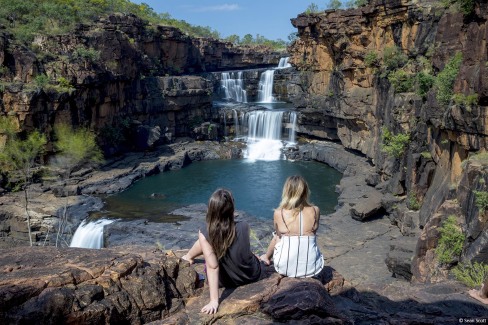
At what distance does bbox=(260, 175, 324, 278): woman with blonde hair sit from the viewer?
5.38m

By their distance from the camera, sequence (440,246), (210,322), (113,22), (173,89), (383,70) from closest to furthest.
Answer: (210,322) → (440,246) → (383,70) → (113,22) → (173,89)

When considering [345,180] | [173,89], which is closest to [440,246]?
[345,180]

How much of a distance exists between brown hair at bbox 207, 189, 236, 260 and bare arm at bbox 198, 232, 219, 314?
0.24 feet

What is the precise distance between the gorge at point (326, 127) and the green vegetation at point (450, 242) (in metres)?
0.14

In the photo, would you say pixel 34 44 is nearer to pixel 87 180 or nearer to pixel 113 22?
pixel 113 22

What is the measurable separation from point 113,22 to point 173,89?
7827 millimetres

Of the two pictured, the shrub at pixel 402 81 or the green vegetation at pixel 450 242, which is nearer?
the green vegetation at pixel 450 242

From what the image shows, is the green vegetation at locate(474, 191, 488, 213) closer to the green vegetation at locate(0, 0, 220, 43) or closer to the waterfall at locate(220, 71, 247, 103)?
the green vegetation at locate(0, 0, 220, 43)

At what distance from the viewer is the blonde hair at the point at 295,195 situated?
211 inches

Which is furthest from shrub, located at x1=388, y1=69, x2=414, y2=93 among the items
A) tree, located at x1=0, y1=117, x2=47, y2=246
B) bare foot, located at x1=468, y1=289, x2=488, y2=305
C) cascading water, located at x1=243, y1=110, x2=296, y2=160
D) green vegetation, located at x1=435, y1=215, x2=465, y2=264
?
tree, located at x1=0, y1=117, x2=47, y2=246

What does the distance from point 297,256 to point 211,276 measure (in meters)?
1.18

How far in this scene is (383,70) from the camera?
90.0ft

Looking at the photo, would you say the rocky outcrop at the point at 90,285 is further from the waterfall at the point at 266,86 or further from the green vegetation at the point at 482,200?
the waterfall at the point at 266,86

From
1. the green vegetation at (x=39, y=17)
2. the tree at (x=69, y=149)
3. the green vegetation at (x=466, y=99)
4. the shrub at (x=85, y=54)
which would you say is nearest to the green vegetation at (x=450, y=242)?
the green vegetation at (x=466, y=99)
